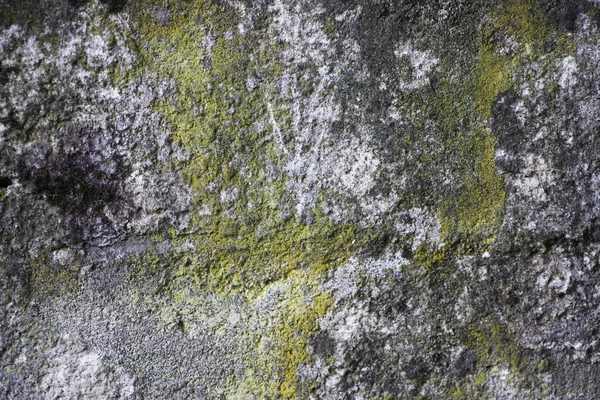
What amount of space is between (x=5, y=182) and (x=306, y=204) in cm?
57

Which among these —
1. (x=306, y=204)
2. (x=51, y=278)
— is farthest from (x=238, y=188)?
(x=51, y=278)

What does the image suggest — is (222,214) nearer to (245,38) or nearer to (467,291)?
(245,38)

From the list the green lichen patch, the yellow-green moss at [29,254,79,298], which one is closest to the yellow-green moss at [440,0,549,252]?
the green lichen patch

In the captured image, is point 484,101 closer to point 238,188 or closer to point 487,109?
point 487,109

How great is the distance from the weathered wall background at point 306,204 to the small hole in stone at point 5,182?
11 mm

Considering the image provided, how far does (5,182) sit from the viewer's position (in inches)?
39.4

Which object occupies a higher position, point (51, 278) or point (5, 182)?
point (5, 182)

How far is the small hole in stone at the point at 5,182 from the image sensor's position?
100 cm

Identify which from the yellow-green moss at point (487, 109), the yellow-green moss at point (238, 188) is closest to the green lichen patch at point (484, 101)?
the yellow-green moss at point (487, 109)

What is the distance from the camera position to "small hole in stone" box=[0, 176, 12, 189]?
100 cm

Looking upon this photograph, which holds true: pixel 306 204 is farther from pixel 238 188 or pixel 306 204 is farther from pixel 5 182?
pixel 5 182

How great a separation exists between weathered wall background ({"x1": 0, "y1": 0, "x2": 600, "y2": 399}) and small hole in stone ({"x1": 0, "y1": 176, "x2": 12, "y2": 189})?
0.01m

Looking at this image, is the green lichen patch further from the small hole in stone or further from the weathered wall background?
the small hole in stone

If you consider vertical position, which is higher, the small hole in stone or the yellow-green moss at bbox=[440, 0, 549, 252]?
the small hole in stone
